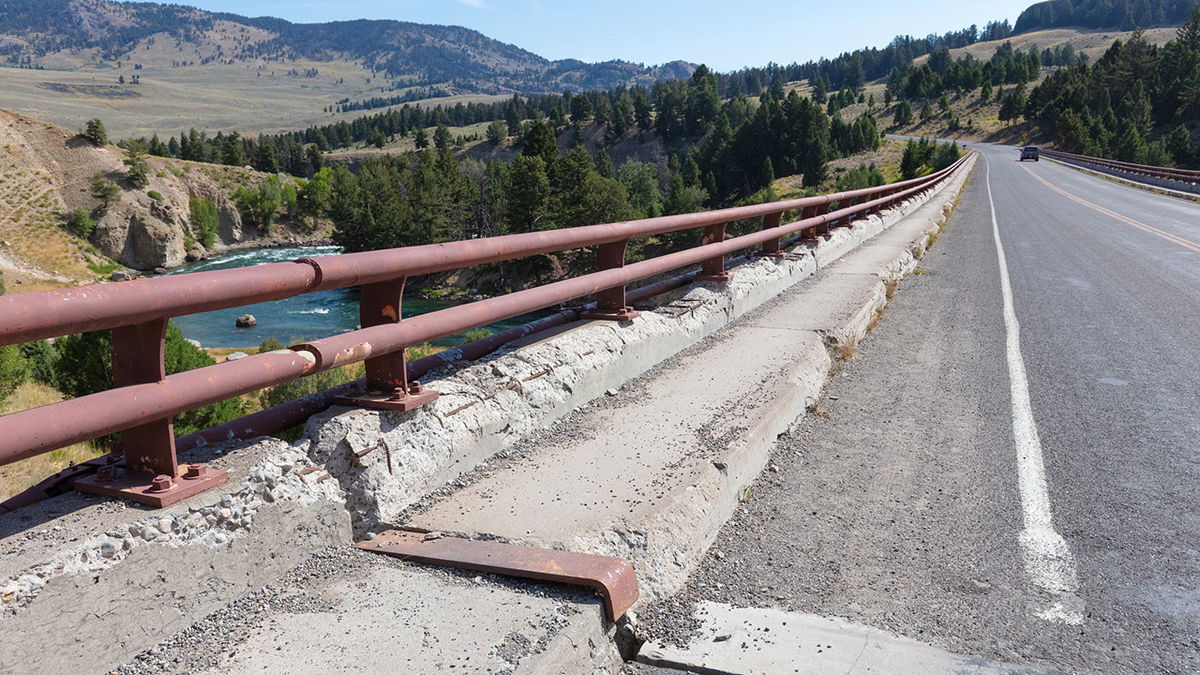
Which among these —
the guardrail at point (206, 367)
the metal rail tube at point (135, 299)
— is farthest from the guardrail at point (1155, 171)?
the metal rail tube at point (135, 299)

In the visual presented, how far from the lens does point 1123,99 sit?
104 meters

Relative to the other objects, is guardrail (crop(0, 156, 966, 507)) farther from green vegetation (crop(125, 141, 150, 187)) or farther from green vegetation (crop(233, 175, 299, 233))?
green vegetation (crop(233, 175, 299, 233))

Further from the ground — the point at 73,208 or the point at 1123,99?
the point at 1123,99

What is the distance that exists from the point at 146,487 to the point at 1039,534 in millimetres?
3687

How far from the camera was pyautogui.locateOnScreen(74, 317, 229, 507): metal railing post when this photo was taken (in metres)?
2.55

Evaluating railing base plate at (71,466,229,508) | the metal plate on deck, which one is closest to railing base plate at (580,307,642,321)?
the metal plate on deck

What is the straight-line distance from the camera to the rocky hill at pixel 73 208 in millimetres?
80938

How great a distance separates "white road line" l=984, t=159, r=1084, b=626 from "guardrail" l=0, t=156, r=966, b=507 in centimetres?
273

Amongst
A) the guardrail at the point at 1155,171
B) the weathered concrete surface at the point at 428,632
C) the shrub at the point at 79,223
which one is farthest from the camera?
the shrub at the point at 79,223

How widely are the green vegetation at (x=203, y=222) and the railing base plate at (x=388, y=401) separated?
397 ft

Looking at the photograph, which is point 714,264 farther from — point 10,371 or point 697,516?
point 10,371

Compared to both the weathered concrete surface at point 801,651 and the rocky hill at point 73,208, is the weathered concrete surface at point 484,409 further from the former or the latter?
the rocky hill at point 73,208

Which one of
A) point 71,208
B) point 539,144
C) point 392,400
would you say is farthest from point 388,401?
point 71,208

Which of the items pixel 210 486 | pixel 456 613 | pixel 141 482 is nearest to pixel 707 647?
pixel 456 613
